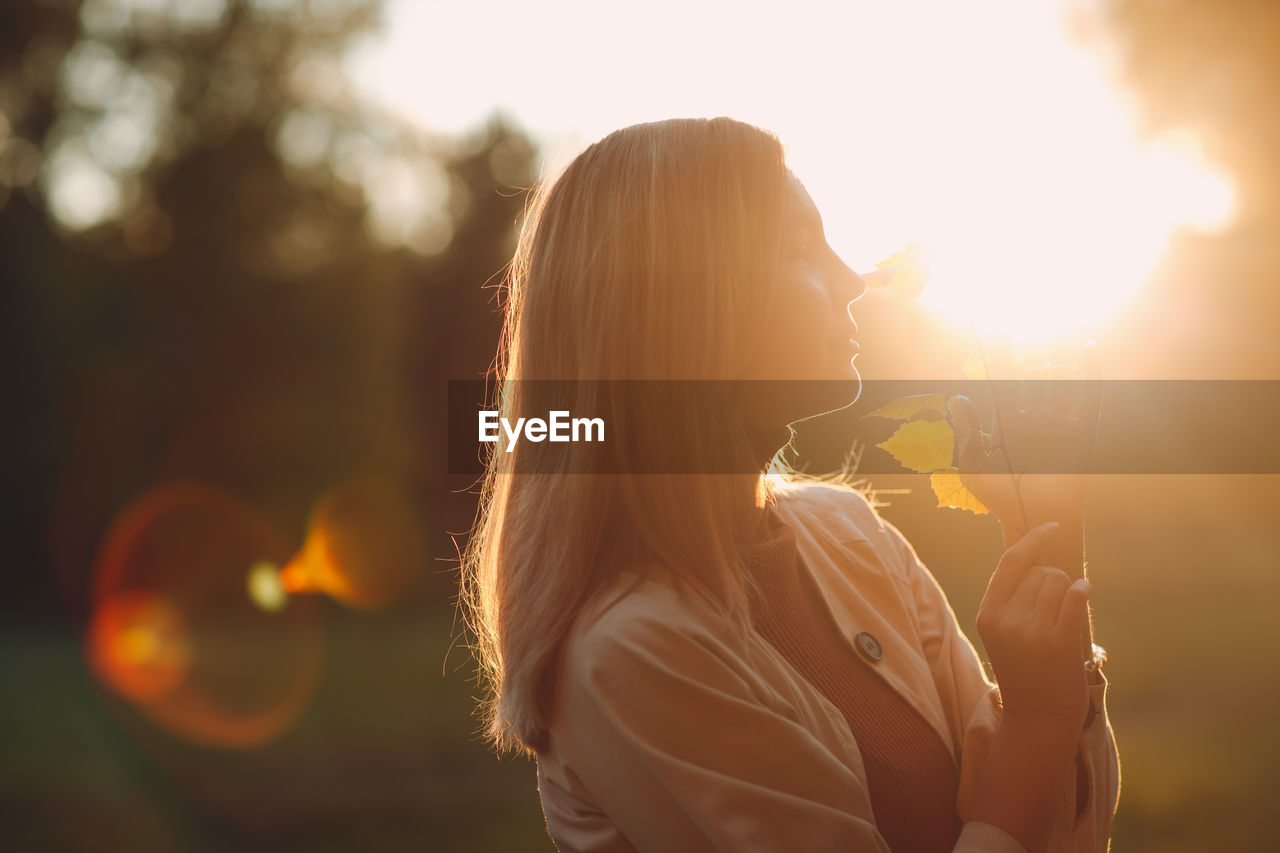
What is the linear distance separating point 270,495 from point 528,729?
50.5ft

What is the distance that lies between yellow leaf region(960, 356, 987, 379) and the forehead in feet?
1.32

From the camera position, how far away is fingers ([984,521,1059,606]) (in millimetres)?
1668

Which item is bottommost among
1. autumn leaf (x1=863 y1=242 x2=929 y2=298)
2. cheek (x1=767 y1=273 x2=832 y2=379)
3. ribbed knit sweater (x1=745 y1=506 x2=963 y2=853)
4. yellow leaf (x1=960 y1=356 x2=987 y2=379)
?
ribbed knit sweater (x1=745 y1=506 x2=963 y2=853)

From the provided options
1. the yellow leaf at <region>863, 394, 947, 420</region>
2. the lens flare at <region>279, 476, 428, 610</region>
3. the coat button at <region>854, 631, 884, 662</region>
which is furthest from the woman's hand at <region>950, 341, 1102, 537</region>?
the lens flare at <region>279, 476, 428, 610</region>

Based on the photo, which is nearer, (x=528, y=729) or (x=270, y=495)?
(x=528, y=729)

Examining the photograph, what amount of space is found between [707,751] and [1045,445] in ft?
2.68

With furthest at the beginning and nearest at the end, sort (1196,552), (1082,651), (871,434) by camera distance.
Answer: (1196,552), (871,434), (1082,651)

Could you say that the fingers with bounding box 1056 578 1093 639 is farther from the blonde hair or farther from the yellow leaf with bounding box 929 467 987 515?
the blonde hair

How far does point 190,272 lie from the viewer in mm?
15805

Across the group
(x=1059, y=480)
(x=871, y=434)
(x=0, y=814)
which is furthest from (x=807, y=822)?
(x=0, y=814)

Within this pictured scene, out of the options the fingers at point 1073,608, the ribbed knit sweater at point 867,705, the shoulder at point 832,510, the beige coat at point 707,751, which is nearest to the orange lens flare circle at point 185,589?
the shoulder at point 832,510

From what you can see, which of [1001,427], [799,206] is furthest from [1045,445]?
[799,206]

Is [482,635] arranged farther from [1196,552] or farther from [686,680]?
[1196,552]

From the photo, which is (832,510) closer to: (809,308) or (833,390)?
(833,390)
